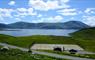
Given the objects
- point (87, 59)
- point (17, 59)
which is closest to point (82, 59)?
point (87, 59)

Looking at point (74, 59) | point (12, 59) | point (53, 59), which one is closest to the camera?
point (12, 59)

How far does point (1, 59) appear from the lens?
197 ft

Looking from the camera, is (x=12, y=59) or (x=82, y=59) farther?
(x=82, y=59)

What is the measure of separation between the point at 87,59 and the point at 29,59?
19.3 meters

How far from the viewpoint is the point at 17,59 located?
60156 millimetres

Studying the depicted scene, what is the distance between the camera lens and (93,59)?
73875 mm

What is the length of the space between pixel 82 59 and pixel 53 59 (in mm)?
10191

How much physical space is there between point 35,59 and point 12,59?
6.25 meters

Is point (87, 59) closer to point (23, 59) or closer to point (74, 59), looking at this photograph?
point (74, 59)

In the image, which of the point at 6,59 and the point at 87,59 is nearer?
the point at 6,59

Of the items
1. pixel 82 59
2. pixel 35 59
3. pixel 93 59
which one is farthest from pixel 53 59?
pixel 93 59

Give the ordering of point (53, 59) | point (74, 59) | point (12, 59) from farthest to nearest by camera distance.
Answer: point (74, 59), point (53, 59), point (12, 59)

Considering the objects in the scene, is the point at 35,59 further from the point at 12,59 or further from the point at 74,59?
the point at 74,59

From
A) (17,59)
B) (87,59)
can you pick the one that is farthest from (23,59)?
(87,59)
